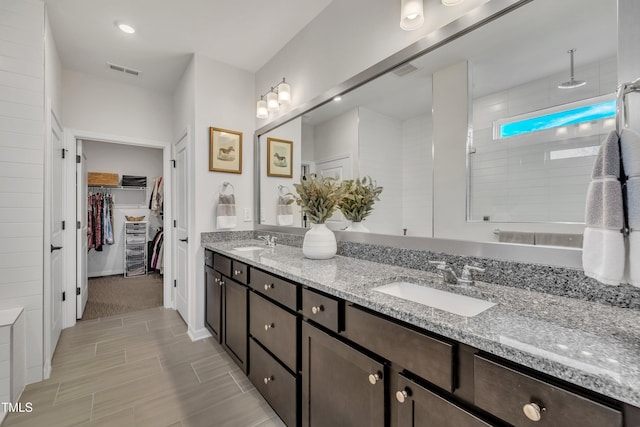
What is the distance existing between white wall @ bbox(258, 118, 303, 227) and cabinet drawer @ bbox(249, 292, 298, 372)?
3.05 ft

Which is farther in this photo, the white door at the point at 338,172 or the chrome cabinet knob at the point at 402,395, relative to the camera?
the white door at the point at 338,172

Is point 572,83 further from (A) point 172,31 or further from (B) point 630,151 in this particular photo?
(A) point 172,31

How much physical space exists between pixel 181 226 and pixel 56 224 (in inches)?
40.8

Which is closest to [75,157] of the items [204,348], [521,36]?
[204,348]

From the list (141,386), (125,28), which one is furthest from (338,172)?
(125,28)

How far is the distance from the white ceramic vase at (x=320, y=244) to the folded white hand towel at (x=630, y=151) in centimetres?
138

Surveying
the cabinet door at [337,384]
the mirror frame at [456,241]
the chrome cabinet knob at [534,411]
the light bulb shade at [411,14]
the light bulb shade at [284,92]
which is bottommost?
the cabinet door at [337,384]

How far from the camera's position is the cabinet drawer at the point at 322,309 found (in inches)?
44.9

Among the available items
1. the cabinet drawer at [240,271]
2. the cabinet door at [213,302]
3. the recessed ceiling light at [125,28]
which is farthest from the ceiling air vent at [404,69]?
the recessed ceiling light at [125,28]

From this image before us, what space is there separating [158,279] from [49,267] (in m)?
2.90

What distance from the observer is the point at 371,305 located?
3.24 ft

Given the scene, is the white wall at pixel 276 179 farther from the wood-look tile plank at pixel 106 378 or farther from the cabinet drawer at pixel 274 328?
the wood-look tile plank at pixel 106 378

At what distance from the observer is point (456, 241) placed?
135 cm

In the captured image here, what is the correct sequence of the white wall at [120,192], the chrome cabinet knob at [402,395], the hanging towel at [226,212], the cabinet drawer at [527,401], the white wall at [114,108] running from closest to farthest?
the cabinet drawer at [527,401] < the chrome cabinet knob at [402,395] < the hanging towel at [226,212] < the white wall at [114,108] < the white wall at [120,192]
